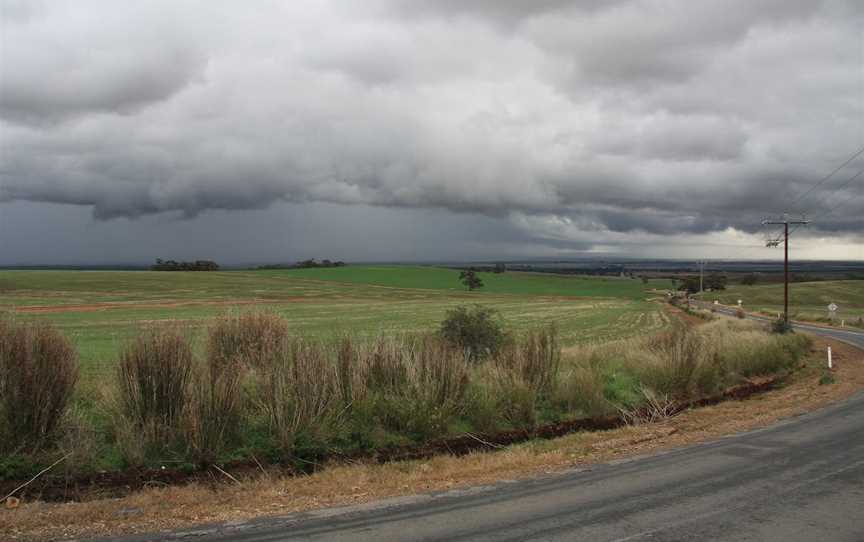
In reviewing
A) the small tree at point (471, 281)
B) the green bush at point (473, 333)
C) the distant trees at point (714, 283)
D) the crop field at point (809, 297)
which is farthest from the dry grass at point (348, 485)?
the distant trees at point (714, 283)

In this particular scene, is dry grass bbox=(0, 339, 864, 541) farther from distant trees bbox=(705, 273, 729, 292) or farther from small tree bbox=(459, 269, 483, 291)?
distant trees bbox=(705, 273, 729, 292)

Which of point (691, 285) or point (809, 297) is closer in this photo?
point (809, 297)

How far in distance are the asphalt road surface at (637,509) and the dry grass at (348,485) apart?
1.92 feet

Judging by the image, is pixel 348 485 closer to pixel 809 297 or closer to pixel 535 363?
pixel 535 363

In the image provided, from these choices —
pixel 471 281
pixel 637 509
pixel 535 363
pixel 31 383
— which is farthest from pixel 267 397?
pixel 471 281

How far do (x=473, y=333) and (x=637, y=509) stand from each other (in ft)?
44.3

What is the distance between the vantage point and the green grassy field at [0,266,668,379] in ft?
122

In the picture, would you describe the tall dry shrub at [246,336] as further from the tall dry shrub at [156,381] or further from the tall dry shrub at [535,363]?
the tall dry shrub at [535,363]

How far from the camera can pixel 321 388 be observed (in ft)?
43.5

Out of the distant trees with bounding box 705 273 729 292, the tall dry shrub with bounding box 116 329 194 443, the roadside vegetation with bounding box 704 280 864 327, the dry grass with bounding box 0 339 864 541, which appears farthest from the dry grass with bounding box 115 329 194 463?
the distant trees with bounding box 705 273 729 292

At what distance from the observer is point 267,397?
1289cm

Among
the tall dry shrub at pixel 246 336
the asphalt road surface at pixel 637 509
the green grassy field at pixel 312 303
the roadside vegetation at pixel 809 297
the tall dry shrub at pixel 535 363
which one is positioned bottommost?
the roadside vegetation at pixel 809 297

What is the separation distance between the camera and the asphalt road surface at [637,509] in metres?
7.79

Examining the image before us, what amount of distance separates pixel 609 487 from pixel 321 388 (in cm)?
591
